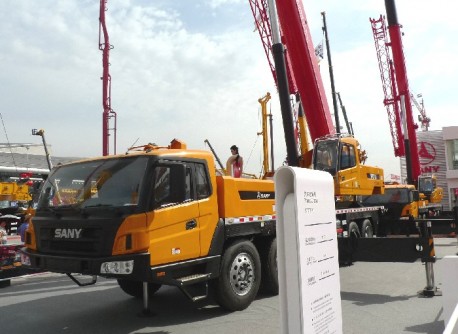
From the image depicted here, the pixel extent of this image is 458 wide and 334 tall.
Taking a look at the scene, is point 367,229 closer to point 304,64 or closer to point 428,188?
point 304,64

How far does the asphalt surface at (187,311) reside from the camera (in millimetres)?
5574

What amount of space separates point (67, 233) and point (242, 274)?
2.57 meters

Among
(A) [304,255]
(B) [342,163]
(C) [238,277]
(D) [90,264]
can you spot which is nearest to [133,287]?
(C) [238,277]

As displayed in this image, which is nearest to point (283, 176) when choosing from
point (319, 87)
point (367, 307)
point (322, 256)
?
point (322, 256)

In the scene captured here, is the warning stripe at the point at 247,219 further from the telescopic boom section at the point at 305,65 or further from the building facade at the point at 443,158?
the building facade at the point at 443,158

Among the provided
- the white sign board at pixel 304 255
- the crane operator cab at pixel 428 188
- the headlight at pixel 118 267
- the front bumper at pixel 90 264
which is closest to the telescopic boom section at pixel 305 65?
the front bumper at pixel 90 264

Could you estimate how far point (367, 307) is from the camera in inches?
250

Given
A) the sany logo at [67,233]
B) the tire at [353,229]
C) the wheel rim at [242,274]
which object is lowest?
the wheel rim at [242,274]

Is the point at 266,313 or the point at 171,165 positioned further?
the point at 266,313

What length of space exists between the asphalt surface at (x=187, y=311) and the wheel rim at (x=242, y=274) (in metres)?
0.33

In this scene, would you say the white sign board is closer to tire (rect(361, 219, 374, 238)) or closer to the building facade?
tire (rect(361, 219, 374, 238))

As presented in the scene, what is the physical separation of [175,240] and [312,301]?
10.5ft

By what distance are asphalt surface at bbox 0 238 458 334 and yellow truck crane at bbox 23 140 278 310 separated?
43cm

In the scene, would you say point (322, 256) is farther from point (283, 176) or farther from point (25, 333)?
point (25, 333)
